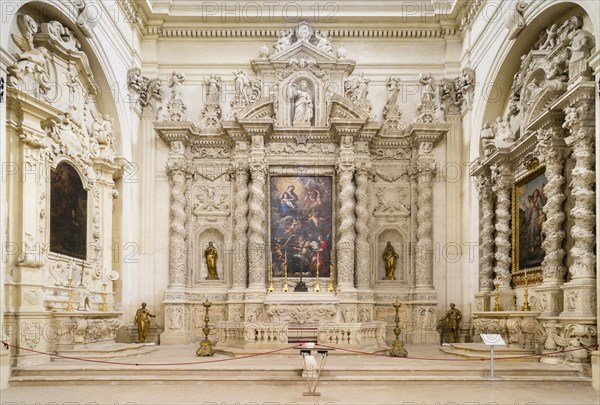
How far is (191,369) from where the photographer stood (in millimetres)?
11344

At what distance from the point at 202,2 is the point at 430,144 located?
7221 mm

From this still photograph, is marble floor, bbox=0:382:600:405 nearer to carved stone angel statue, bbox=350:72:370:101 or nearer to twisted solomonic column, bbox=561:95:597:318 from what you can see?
twisted solomonic column, bbox=561:95:597:318

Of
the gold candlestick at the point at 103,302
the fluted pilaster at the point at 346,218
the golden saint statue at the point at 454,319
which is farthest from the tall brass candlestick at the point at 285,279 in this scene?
the gold candlestick at the point at 103,302

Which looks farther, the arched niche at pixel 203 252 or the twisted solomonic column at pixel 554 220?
the arched niche at pixel 203 252

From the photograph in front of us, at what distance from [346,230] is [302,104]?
11.7ft

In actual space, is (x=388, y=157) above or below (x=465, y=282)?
above

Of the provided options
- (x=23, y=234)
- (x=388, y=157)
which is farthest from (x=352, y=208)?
(x=23, y=234)

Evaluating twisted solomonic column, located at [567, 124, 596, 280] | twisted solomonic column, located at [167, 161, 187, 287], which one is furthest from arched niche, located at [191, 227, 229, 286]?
twisted solomonic column, located at [567, 124, 596, 280]

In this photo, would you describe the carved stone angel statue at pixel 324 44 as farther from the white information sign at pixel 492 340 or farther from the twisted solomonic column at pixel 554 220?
the white information sign at pixel 492 340

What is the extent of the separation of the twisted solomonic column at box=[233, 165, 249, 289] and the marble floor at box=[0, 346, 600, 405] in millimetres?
4803

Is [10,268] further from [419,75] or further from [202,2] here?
[419,75]

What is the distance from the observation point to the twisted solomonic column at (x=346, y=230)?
54.8 feet

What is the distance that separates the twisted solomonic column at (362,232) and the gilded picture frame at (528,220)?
3884mm

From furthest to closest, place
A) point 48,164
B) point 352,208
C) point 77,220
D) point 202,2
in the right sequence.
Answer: point 202,2
point 352,208
point 77,220
point 48,164
